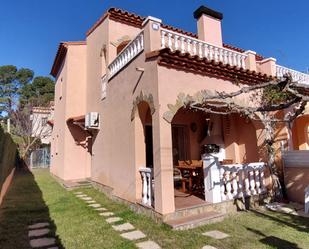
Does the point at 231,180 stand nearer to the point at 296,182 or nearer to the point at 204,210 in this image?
the point at 204,210

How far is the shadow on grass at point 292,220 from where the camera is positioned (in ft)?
22.5

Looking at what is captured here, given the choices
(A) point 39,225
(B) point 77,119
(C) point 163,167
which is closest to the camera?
(C) point 163,167

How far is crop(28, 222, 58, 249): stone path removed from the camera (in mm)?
6146

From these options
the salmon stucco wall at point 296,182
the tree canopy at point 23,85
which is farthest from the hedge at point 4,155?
the tree canopy at point 23,85

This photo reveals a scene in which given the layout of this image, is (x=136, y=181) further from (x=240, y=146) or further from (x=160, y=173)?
(x=240, y=146)

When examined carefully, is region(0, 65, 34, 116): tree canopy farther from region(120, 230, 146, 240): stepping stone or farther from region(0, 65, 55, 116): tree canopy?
region(120, 230, 146, 240): stepping stone

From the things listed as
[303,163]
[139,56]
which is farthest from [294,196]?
[139,56]

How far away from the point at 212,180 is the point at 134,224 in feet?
9.96

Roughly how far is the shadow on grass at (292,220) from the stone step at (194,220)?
5.44ft

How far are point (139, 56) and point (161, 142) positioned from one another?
353cm

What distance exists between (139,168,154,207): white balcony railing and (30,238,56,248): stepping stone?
312 centimetres

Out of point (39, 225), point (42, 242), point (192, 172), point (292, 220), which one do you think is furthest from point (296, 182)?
point (39, 225)

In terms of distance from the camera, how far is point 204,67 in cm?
861

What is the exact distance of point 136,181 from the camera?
8.87 metres
